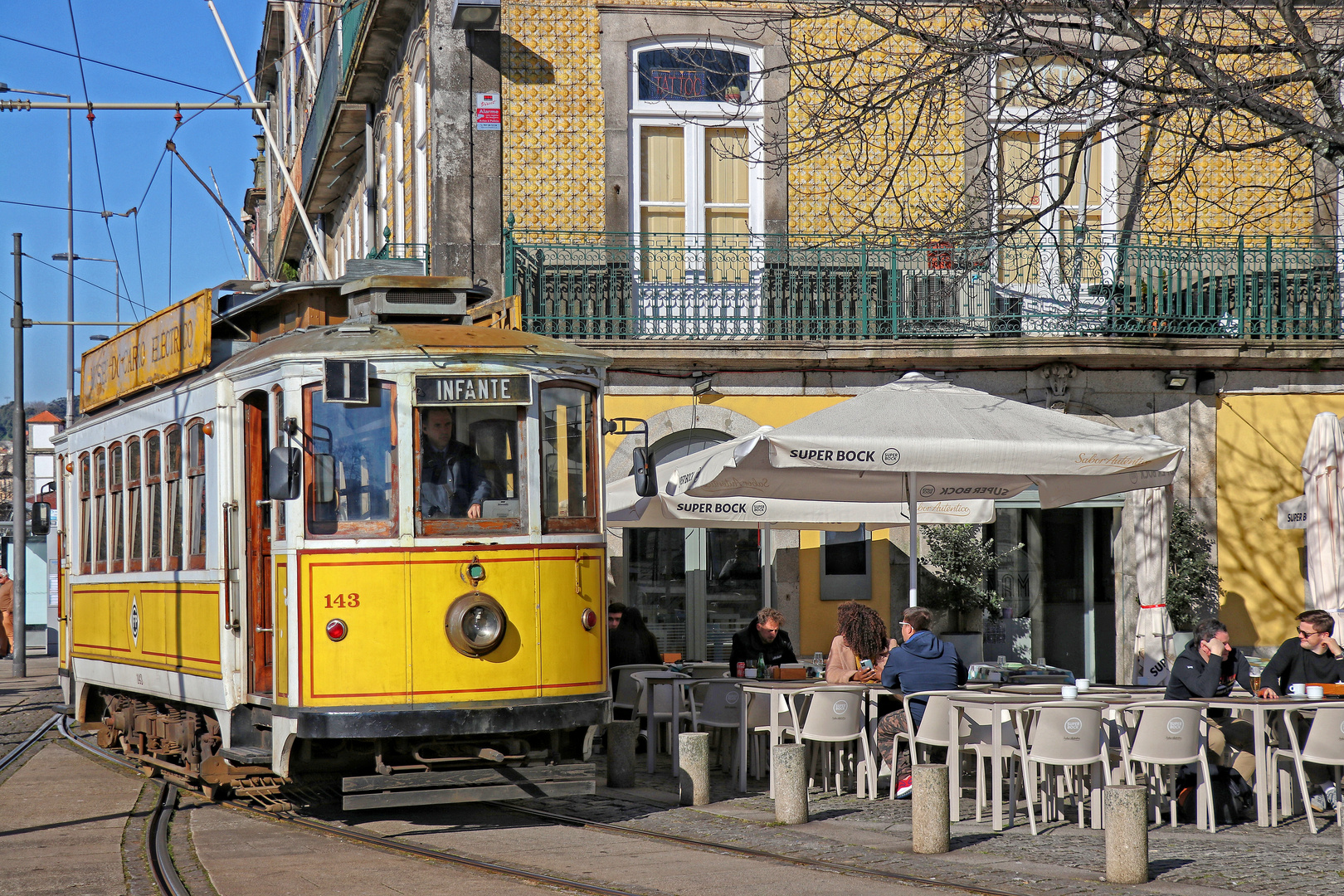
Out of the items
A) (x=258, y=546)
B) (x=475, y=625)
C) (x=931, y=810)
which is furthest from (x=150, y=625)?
Result: (x=931, y=810)

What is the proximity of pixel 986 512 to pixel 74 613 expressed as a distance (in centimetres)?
862

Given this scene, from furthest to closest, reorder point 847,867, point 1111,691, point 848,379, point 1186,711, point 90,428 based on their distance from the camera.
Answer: point 848,379, point 90,428, point 1111,691, point 1186,711, point 847,867

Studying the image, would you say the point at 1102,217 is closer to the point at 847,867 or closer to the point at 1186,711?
the point at 1186,711

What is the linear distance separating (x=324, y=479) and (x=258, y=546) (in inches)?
35.1

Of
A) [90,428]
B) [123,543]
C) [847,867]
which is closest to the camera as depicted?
[847,867]

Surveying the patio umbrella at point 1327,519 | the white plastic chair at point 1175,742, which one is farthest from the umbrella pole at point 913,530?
the patio umbrella at point 1327,519

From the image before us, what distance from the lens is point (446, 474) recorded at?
992 centimetres

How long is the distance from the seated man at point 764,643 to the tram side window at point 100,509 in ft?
17.8

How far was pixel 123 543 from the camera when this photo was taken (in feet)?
43.6

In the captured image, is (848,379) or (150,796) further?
(848,379)

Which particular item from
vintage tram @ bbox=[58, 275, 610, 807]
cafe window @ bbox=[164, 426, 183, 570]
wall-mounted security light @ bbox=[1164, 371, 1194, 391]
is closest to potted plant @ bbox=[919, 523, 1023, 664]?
wall-mounted security light @ bbox=[1164, 371, 1194, 391]

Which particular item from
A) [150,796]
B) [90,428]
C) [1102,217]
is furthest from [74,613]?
[1102,217]

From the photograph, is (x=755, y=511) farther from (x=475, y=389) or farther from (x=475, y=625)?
(x=475, y=625)

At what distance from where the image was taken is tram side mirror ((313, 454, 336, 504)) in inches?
385
